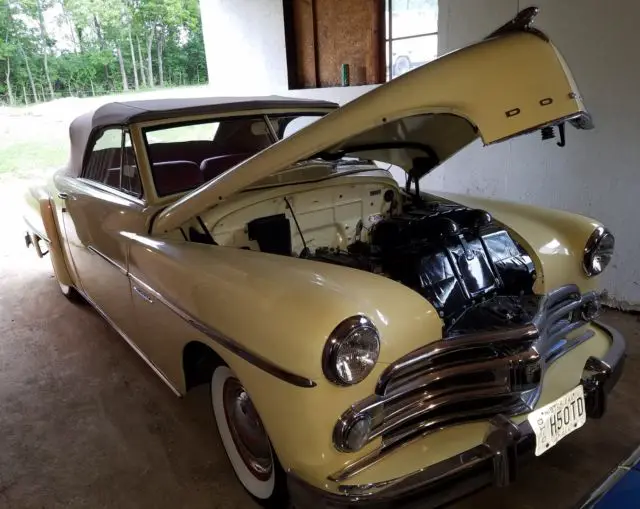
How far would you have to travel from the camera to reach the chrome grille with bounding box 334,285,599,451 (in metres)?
1.52

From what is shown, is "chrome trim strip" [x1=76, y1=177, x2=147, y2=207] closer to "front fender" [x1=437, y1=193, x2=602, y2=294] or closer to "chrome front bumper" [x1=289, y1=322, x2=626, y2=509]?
"chrome front bumper" [x1=289, y1=322, x2=626, y2=509]

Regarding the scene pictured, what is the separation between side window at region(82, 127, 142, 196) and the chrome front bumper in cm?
172

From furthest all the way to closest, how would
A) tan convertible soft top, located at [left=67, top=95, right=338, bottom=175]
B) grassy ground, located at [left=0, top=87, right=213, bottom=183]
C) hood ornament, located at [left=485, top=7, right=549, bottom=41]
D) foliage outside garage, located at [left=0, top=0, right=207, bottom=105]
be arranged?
grassy ground, located at [left=0, top=87, right=213, bottom=183] < foliage outside garage, located at [left=0, top=0, right=207, bottom=105] < tan convertible soft top, located at [left=67, top=95, right=338, bottom=175] < hood ornament, located at [left=485, top=7, right=549, bottom=41]

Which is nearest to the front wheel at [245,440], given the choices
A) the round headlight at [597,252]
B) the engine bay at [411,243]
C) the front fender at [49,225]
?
the engine bay at [411,243]

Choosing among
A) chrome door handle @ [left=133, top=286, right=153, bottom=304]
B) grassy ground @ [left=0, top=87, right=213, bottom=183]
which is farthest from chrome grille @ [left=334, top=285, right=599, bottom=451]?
grassy ground @ [left=0, top=87, right=213, bottom=183]

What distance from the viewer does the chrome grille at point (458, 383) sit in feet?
5.00

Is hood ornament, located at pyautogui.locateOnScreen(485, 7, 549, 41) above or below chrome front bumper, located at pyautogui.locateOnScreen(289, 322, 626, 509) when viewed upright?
above

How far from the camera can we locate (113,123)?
278 centimetres

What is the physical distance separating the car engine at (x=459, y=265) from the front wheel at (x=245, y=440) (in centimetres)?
67

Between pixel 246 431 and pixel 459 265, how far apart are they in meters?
1.06

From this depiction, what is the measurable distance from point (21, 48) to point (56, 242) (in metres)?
8.67

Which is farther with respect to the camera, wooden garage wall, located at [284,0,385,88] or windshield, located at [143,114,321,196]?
wooden garage wall, located at [284,0,385,88]

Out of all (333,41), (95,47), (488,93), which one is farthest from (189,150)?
(95,47)

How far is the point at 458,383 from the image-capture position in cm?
164
